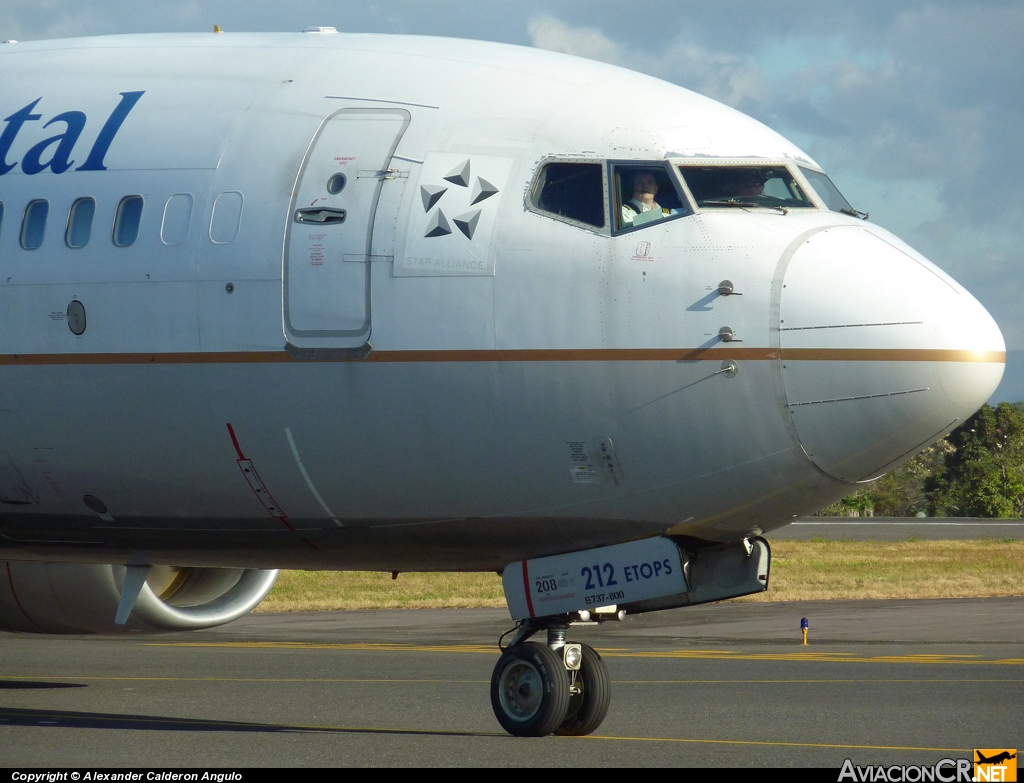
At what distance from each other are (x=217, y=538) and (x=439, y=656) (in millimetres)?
10942

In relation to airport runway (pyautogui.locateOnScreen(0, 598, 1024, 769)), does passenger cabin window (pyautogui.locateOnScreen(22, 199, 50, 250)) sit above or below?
above

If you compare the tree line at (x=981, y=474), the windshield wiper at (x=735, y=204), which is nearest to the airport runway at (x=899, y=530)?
the tree line at (x=981, y=474)

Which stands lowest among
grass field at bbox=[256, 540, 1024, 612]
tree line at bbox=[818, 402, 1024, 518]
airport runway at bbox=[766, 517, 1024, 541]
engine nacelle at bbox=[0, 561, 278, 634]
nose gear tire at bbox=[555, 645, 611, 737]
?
nose gear tire at bbox=[555, 645, 611, 737]

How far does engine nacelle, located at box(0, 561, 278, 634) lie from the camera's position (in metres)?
14.4

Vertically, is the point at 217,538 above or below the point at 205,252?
below

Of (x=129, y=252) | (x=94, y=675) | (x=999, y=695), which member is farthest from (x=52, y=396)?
(x=999, y=695)

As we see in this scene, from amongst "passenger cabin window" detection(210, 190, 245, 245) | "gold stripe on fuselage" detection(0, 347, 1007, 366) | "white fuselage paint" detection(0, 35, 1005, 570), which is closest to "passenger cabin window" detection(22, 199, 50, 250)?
"white fuselage paint" detection(0, 35, 1005, 570)

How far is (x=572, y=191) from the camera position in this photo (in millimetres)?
10320

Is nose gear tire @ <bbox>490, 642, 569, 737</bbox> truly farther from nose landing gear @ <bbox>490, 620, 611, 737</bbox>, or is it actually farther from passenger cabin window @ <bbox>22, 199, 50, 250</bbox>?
passenger cabin window @ <bbox>22, 199, 50, 250</bbox>

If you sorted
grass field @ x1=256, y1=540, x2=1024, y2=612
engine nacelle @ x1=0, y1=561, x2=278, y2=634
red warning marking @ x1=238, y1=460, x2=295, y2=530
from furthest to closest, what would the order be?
grass field @ x1=256, y1=540, x2=1024, y2=612 → engine nacelle @ x1=0, y1=561, x2=278, y2=634 → red warning marking @ x1=238, y1=460, x2=295, y2=530

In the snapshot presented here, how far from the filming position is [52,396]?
11125 millimetres

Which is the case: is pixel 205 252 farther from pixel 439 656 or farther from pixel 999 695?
pixel 439 656

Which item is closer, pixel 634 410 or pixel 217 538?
pixel 634 410

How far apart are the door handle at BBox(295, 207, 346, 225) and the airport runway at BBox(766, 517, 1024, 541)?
168ft
